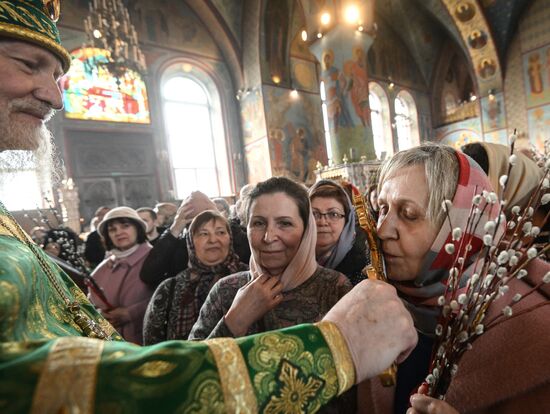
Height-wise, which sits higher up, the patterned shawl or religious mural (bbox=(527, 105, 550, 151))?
religious mural (bbox=(527, 105, 550, 151))

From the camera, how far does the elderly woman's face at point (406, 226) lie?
1.18 meters

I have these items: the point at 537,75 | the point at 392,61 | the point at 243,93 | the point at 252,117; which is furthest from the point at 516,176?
the point at 392,61

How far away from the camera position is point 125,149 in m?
12.4

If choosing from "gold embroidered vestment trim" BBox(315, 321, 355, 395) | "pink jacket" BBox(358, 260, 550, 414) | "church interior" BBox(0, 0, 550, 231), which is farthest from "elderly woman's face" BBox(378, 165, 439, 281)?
"church interior" BBox(0, 0, 550, 231)

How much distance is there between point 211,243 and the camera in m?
2.57

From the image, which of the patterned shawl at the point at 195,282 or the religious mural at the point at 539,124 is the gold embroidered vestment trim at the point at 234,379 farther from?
the religious mural at the point at 539,124

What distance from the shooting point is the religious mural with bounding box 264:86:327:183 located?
14.2 m

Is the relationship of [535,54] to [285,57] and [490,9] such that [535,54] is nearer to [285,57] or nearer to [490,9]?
[490,9]

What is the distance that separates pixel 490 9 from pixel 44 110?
64.0 feet

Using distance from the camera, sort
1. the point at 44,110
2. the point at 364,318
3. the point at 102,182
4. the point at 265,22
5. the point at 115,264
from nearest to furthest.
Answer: the point at 364,318 < the point at 44,110 < the point at 115,264 < the point at 102,182 < the point at 265,22

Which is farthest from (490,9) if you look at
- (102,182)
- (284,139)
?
(102,182)

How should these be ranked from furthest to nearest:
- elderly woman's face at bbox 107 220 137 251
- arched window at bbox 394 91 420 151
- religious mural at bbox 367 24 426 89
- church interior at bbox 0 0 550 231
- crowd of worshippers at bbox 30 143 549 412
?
arched window at bbox 394 91 420 151 → religious mural at bbox 367 24 426 89 → church interior at bbox 0 0 550 231 → elderly woman's face at bbox 107 220 137 251 → crowd of worshippers at bbox 30 143 549 412

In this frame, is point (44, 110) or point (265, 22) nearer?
point (44, 110)

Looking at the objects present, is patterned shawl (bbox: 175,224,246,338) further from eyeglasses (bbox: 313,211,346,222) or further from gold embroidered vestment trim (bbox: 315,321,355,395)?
gold embroidered vestment trim (bbox: 315,321,355,395)
